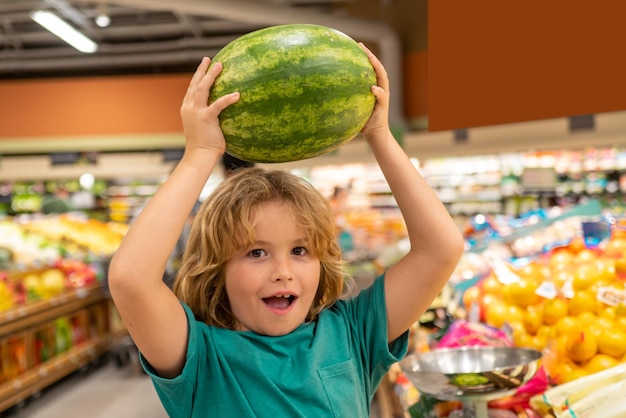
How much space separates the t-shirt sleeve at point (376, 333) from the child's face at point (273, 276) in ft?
0.48

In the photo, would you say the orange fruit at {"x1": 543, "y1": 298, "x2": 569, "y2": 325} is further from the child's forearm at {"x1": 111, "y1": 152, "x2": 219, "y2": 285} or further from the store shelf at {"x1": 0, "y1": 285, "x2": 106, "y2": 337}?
the store shelf at {"x1": 0, "y1": 285, "x2": 106, "y2": 337}

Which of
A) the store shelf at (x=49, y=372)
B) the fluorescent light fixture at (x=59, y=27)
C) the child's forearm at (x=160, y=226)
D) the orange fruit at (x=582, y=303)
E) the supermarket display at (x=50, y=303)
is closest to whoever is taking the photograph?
the child's forearm at (x=160, y=226)

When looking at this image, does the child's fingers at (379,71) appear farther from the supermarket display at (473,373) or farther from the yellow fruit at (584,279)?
the yellow fruit at (584,279)

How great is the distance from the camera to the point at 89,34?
10.5 meters

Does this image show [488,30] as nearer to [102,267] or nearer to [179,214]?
[179,214]

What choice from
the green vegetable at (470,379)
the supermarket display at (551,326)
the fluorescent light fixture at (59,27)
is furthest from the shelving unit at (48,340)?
the green vegetable at (470,379)

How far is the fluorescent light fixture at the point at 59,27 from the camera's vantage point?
7.45 m

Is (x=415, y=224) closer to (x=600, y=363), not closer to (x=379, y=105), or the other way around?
(x=379, y=105)

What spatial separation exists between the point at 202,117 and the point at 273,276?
34 centimetres

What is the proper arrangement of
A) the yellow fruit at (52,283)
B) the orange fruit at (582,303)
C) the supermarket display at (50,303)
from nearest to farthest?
the orange fruit at (582,303)
the supermarket display at (50,303)
the yellow fruit at (52,283)

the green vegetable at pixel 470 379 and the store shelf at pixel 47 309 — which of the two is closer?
the green vegetable at pixel 470 379

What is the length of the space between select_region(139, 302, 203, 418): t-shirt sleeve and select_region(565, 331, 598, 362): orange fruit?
114 cm

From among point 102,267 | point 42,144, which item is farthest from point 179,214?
point 42,144

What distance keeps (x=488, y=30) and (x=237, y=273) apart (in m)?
0.99
